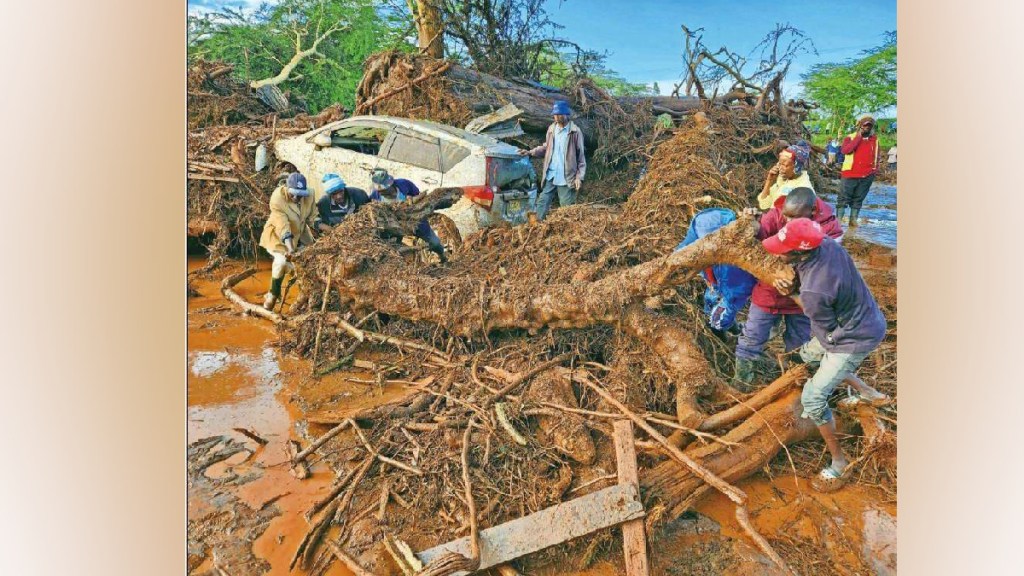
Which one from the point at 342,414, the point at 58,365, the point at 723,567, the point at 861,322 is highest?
the point at 861,322

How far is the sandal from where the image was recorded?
336 centimetres

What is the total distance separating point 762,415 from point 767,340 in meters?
0.47

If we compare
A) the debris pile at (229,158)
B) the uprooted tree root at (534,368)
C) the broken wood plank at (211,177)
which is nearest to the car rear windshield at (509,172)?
the uprooted tree root at (534,368)

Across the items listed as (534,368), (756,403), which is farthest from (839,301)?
(534,368)

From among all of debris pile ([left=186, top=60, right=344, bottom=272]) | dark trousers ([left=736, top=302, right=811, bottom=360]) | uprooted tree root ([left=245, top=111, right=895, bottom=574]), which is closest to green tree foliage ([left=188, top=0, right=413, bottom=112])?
debris pile ([left=186, top=60, right=344, bottom=272])

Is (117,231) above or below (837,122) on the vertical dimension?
below

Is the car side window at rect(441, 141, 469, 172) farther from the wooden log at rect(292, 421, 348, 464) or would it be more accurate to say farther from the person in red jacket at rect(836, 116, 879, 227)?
the person in red jacket at rect(836, 116, 879, 227)

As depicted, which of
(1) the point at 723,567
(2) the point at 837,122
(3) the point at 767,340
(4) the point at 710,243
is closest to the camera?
(1) the point at 723,567

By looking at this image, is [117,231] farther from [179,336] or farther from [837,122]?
[837,122]

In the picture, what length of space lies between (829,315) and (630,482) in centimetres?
132

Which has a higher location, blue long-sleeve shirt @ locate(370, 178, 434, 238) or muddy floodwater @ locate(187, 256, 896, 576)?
blue long-sleeve shirt @ locate(370, 178, 434, 238)

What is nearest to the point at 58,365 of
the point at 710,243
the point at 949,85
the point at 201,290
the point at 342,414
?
the point at 201,290

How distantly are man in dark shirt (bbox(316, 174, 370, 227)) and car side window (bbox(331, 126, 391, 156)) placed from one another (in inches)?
16.0

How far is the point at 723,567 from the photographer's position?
3141 mm
